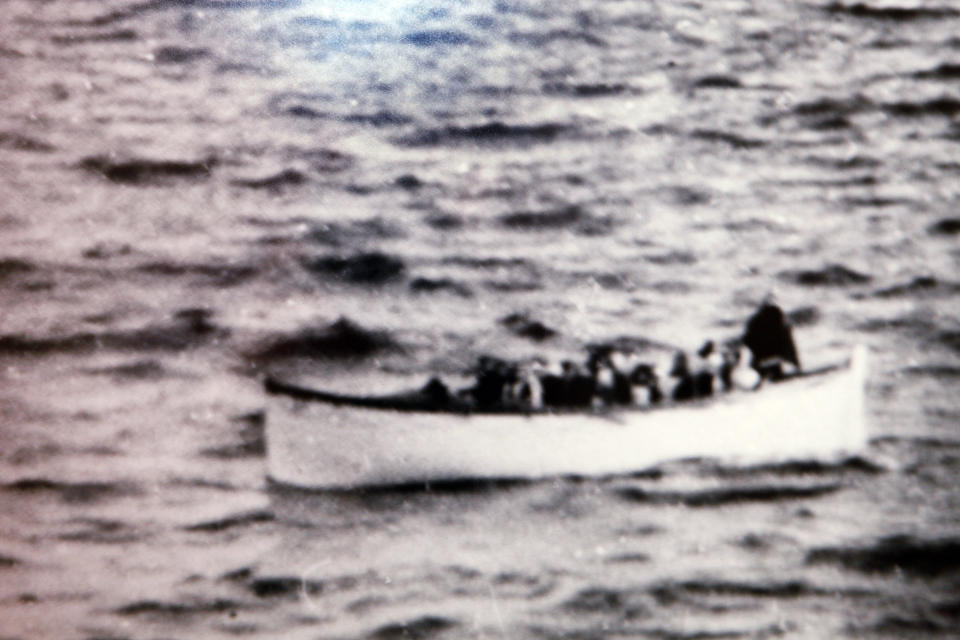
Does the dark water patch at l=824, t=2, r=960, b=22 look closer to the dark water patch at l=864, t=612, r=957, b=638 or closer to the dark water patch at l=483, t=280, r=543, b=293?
the dark water patch at l=483, t=280, r=543, b=293

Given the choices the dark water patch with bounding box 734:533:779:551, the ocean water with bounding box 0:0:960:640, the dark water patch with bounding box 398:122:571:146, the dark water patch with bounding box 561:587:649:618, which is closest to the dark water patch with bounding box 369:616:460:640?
the ocean water with bounding box 0:0:960:640

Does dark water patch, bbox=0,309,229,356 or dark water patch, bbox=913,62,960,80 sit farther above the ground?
dark water patch, bbox=913,62,960,80

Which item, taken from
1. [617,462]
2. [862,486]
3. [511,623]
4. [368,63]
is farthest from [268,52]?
[862,486]

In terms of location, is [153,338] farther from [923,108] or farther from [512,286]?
[923,108]

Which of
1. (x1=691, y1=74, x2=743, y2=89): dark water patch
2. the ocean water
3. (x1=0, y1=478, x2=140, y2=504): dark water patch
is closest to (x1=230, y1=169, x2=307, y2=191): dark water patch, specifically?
the ocean water

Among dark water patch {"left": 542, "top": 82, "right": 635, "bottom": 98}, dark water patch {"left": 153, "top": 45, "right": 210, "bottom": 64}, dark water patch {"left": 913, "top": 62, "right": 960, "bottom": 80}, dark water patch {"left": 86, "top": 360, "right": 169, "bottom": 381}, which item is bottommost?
dark water patch {"left": 86, "top": 360, "right": 169, "bottom": 381}

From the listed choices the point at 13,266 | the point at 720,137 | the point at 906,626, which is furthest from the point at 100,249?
the point at 906,626
